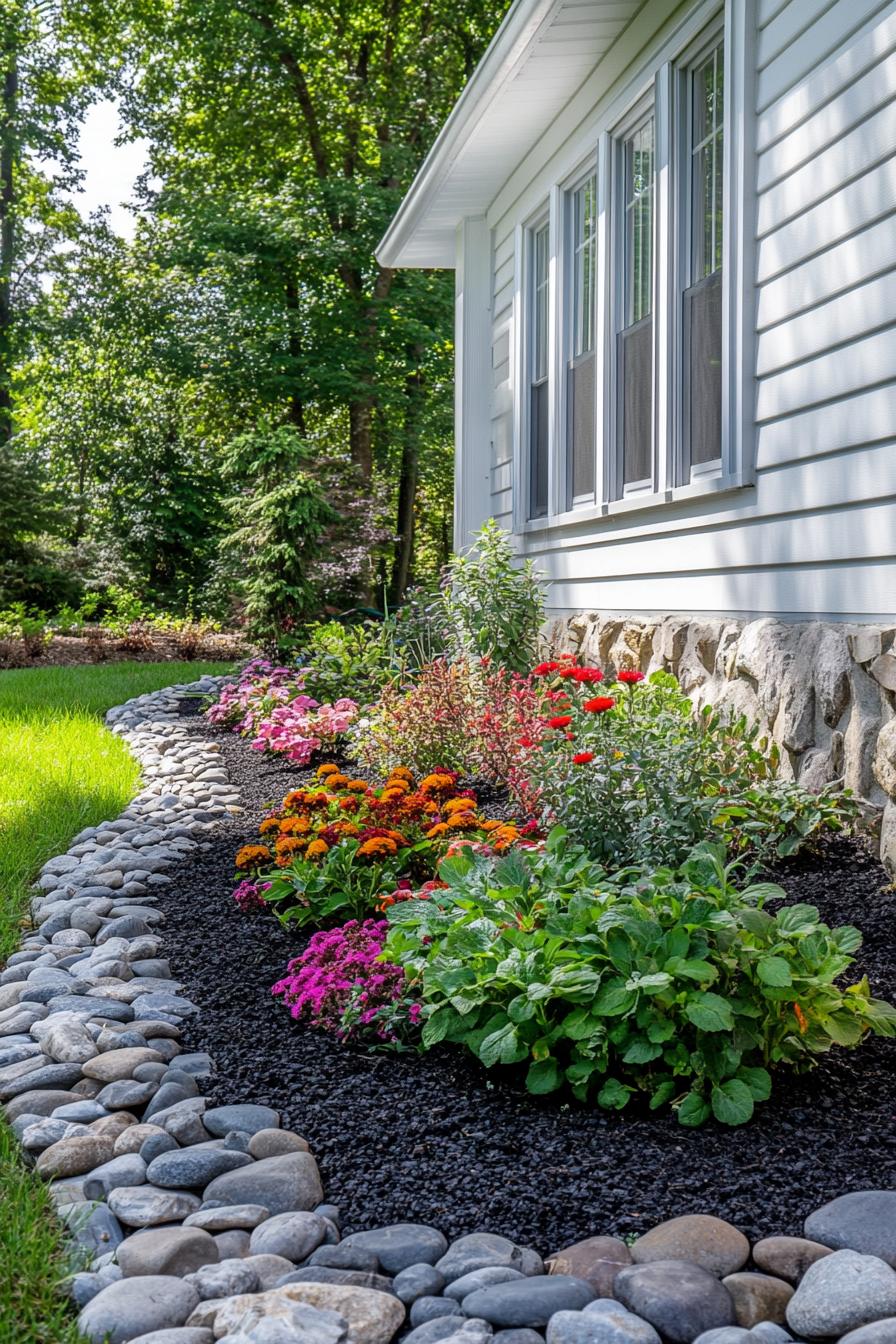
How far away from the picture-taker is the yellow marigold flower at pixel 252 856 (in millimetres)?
3627

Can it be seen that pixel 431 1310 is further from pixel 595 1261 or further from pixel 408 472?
pixel 408 472

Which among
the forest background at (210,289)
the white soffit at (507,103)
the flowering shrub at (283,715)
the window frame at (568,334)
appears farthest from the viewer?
the forest background at (210,289)

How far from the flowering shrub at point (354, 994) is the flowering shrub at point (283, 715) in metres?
3.02

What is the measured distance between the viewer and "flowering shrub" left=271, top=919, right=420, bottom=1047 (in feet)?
8.41

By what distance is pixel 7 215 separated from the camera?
65.4 feet

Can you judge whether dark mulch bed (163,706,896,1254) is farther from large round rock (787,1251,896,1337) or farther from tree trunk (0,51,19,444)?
tree trunk (0,51,19,444)

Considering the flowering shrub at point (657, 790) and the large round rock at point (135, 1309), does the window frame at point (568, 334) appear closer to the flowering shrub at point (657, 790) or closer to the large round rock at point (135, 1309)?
the flowering shrub at point (657, 790)

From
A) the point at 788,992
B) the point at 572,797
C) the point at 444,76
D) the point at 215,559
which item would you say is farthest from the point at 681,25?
the point at 444,76

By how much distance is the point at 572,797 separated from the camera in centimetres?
327

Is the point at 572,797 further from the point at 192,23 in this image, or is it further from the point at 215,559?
the point at 192,23

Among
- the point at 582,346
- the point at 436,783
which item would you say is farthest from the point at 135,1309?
the point at 582,346

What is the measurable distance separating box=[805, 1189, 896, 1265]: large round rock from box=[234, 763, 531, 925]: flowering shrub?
5.19ft

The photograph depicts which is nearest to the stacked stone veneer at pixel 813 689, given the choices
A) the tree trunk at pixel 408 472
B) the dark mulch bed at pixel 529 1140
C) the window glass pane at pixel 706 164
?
the dark mulch bed at pixel 529 1140

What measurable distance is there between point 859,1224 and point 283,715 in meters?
4.74
